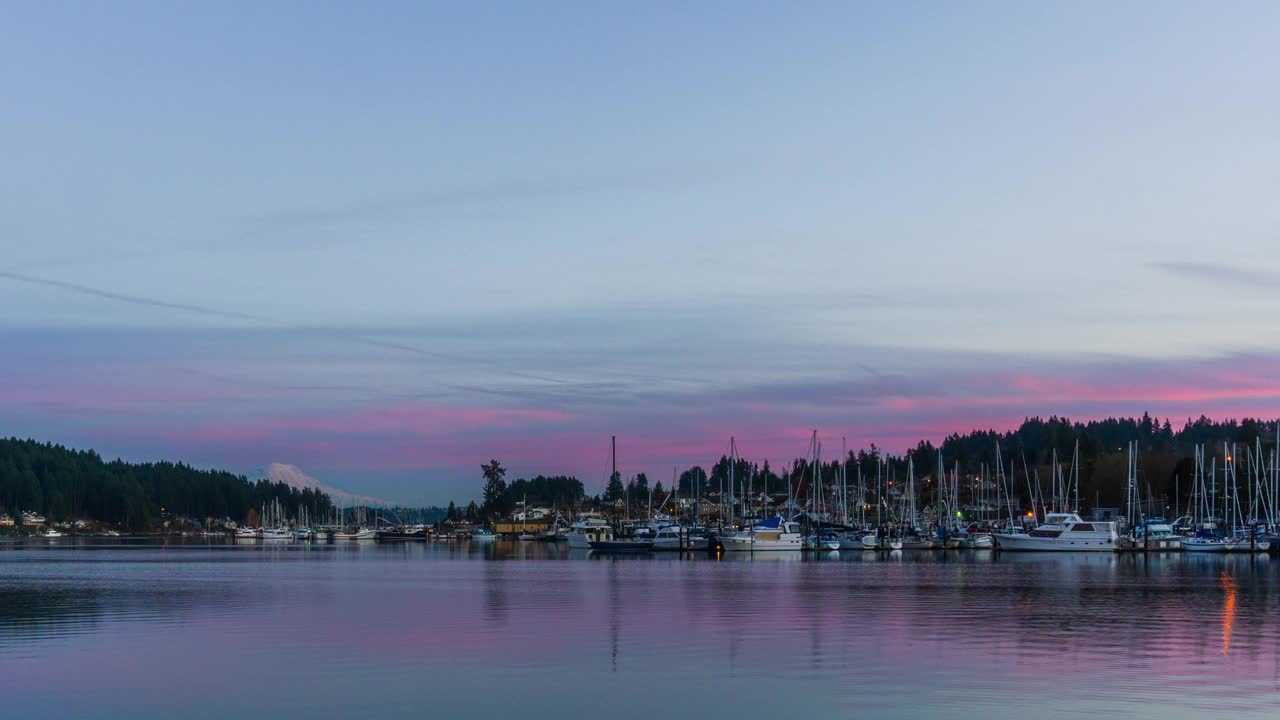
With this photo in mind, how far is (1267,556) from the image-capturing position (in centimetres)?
15462

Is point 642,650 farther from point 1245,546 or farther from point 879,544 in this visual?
point 1245,546

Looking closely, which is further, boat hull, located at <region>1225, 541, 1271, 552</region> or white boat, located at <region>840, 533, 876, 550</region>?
white boat, located at <region>840, 533, 876, 550</region>

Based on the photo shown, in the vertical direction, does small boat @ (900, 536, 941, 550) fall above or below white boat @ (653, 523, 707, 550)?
below

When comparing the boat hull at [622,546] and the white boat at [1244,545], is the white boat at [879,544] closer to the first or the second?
the boat hull at [622,546]

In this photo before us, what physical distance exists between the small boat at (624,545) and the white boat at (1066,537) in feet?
136

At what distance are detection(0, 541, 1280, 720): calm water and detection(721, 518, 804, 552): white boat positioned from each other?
70.3m

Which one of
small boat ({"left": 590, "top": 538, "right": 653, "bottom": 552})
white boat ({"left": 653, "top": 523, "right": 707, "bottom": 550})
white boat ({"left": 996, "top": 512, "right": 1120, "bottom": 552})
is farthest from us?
small boat ({"left": 590, "top": 538, "right": 653, "bottom": 552})

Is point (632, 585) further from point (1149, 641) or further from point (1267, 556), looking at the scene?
point (1267, 556)

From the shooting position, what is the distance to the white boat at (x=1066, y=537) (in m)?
155

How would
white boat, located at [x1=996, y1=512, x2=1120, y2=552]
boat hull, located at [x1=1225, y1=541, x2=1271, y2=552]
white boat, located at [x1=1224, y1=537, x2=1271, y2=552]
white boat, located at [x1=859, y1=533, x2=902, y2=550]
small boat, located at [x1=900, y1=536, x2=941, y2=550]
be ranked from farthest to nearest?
small boat, located at [x1=900, y1=536, x2=941, y2=550] → white boat, located at [x1=859, y1=533, x2=902, y2=550] → white boat, located at [x1=1224, y1=537, x2=1271, y2=552] → boat hull, located at [x1=1225, y1=541, x2=1271, y2=552] → white boat, located at [x1=996, y1=512, x2=1120, y2=552]

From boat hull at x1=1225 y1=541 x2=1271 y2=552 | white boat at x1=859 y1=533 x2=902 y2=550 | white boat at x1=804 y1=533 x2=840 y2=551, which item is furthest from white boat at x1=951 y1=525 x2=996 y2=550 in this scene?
boat hull at x1=1225 y1=541 x2=1271 y2=552

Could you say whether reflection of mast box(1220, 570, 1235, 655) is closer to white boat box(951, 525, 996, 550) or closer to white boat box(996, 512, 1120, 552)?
white boat box(996, 512, 1120, 552)

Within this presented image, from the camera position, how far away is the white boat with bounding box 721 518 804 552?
153375mm

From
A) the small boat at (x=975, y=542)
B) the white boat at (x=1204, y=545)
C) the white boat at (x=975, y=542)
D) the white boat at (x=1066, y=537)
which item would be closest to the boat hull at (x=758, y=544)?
the white boat at (x=1066, y=537)
